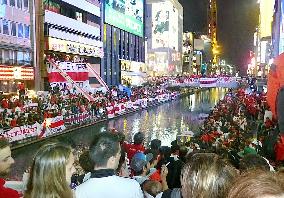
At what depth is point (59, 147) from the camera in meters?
3.88

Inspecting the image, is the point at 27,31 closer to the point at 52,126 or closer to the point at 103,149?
the point at 52,126

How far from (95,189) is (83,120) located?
31.2 m

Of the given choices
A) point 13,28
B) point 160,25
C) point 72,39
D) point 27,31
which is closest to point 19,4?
point 13,28

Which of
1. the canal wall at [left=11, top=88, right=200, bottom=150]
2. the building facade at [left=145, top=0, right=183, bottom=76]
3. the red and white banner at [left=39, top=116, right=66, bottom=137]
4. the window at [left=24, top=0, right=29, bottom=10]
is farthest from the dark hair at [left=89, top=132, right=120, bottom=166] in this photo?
the building facade at [left=145, top=0, right=183, bottom=76]

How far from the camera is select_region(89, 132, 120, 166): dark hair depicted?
14.8 feet

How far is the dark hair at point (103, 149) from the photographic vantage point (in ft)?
14.8

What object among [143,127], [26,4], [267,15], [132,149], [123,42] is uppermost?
[267,15]

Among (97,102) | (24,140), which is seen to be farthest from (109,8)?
(24,140)

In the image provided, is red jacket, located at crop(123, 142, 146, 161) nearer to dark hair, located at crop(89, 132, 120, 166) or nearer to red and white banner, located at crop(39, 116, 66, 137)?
dark hair, located at crop(89, 132, 120, 166)

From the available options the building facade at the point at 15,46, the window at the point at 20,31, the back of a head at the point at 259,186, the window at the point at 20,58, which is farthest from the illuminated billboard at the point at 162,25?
the back of a head at the point at 259,186

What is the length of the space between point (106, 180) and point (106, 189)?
0.10 m

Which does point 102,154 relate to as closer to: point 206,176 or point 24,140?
point 206,176

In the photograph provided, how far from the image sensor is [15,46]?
43750 mm

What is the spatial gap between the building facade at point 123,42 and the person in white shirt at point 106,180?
72424mm
